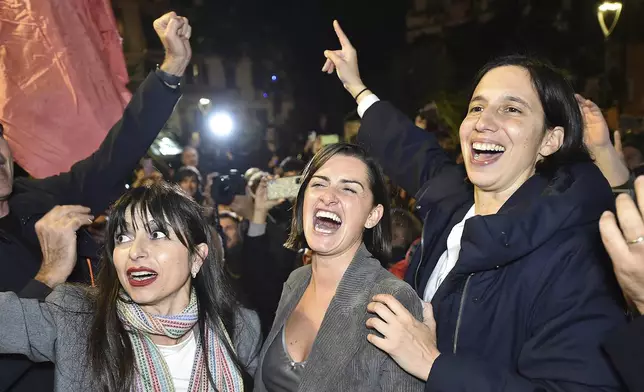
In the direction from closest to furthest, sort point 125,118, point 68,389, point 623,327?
point 623,327 < point 68,389 < point 125,118

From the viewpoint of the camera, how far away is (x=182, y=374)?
7.93 ft

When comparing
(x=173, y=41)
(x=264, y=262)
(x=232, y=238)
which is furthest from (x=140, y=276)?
(x=232, y=238)

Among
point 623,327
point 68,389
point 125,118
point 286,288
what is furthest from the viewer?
point 125,118

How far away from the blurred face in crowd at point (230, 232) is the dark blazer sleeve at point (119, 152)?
78.1 inches

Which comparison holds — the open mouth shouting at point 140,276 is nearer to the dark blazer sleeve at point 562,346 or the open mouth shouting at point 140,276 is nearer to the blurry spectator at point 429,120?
the dark blazer sleeve at point 562,346

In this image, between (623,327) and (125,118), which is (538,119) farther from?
(125,118)

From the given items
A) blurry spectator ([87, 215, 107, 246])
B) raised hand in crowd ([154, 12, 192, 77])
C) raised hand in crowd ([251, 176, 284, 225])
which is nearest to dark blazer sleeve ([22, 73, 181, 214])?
raised hand in crowd ([154, 12, 192, 77])

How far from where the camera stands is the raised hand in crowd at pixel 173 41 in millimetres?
3055

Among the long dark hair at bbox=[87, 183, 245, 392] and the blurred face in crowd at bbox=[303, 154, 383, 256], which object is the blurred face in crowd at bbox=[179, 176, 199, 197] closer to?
the long dark hair at bbox=[87, 183, 245, 392]

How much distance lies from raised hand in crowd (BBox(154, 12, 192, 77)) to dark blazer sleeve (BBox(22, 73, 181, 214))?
4.1 inches

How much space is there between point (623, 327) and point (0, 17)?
→ 3456 millimetres

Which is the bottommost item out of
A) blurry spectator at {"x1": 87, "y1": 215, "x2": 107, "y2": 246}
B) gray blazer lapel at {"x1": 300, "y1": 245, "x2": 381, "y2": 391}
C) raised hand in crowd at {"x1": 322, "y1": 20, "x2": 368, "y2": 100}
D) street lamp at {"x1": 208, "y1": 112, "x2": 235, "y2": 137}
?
gray blazer lapel at {"x1": 300, "y1": 245, "x2": 381, "y2": 391}

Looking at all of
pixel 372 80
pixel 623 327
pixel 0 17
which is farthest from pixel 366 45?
pixel 623 327

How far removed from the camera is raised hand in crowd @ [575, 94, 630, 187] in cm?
325
